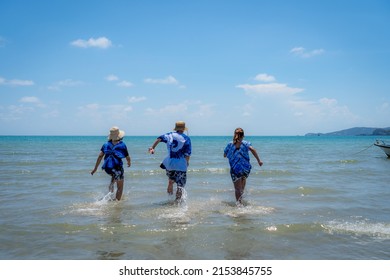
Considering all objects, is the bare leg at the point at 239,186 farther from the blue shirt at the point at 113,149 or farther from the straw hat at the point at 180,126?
the blue shirt at the point at 113,149

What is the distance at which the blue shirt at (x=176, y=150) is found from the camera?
26.1 ft

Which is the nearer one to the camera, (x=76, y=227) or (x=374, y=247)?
(x=374, y=247)

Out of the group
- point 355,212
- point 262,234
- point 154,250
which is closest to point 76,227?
point 154,250

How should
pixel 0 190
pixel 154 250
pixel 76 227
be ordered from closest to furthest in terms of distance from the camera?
pixel 154 250 < pixel 76 227 < pixel 0 190

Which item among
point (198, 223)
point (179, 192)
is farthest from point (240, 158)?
point (198, 223)

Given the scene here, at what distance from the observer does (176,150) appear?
8.00m

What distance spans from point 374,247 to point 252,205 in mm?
3396

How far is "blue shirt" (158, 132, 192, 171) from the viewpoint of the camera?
7941mm

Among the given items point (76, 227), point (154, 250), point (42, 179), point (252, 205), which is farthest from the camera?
point (42, 179)

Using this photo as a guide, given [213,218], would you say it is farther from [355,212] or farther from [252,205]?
[355,212]

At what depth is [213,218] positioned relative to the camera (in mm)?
6852

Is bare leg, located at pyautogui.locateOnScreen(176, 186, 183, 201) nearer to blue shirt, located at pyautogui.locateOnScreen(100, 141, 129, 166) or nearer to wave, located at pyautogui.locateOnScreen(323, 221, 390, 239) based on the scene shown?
blue shirt, located at pyautogui.locateOnScreen(100, 141, 129, 166)

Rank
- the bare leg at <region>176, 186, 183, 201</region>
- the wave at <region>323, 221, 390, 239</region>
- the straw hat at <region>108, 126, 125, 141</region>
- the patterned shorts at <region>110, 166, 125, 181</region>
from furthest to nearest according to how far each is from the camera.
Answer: the bare leg at <region>176, 186, 183, 201</region> < the patterned shorts at <region>110, 166, 125, 181</region> < the straw hat at <region>108, 126, 125, 141</region> < the wave at <region>323, 221, 390, 239</region>

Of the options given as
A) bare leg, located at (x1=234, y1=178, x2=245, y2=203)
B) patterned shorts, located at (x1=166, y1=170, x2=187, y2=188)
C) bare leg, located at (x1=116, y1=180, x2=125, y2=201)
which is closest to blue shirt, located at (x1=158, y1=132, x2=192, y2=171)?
patterned shorts, located at (x1=166, y1=170, x2=187, y2=188)
